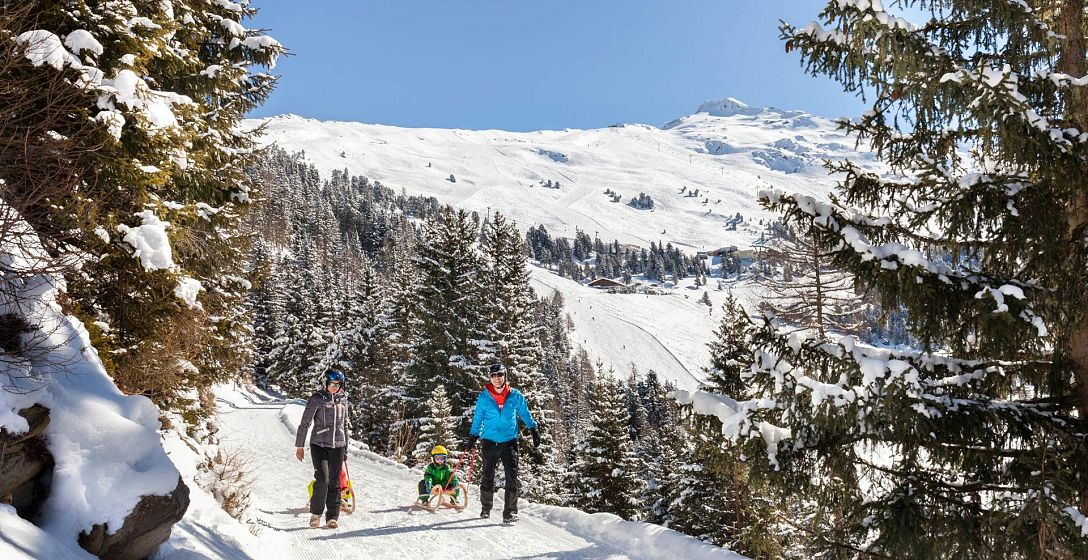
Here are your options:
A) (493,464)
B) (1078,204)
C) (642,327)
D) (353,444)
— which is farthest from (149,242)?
(642,327)

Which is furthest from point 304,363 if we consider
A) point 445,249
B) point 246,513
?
point 246,513

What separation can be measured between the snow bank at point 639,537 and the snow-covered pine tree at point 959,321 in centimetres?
158

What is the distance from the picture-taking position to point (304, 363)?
146 feet

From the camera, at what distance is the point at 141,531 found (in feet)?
13.5

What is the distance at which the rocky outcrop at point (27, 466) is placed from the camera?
3.57 meters

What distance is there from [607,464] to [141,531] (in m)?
20.1

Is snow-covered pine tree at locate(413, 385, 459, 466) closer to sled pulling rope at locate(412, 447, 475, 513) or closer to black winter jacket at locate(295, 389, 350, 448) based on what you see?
sled pulling rope at locate(412, 447, 475, 513)

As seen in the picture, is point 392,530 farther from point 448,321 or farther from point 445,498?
point 448,321

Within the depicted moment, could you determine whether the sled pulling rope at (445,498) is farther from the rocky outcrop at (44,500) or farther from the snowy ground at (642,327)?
the snowy ground at (642,327)

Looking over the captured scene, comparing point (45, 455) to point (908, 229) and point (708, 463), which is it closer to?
point (708, 463)

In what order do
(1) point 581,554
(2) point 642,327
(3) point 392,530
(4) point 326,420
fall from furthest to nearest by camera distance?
(2) point 642,327 → (4) point 326,420 → (3) point 392,530 → (1) point 581,554

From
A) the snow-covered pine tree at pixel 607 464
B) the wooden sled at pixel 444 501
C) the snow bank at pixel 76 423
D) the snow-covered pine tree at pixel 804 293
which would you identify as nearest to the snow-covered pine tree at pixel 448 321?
the snow-covered pine tree at pixel 607 464

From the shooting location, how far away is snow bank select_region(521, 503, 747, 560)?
6.33 metres

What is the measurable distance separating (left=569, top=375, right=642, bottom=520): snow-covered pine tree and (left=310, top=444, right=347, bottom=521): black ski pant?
1584cm
